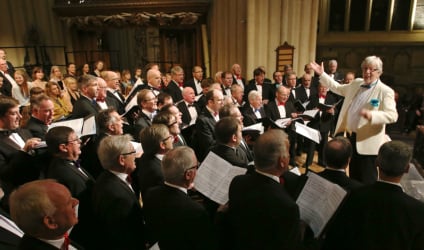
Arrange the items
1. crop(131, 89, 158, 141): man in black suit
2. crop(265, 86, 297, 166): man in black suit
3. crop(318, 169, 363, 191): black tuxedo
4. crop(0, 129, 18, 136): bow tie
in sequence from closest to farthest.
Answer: crop(318, 169, 363, 191): black tuxedo, crop(0, 129, 18, 136): bow tie, crop(131, 89, 158, 141): man in black suit, crop(265, 86, 297, 166): man in black suit

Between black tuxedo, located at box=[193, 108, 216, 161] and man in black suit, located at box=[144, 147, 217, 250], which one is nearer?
man in black suit, located at box=[144, 147, 217, 250]

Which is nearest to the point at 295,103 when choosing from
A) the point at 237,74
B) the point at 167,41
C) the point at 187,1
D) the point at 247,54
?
the point at 237,74

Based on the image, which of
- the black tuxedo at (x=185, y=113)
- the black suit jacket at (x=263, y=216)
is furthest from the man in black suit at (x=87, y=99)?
the black suit jacket at (x=263, y=216)

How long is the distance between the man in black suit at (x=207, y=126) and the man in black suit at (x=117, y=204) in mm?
1474

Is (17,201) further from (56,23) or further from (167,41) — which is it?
(56,23)

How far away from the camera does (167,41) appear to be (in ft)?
33.2

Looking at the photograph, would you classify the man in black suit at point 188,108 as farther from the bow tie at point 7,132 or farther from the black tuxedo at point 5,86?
the black tuxedo at point 5,86

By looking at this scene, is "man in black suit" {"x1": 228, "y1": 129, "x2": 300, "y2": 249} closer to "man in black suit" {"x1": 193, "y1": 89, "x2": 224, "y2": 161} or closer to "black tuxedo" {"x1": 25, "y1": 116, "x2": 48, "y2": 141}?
"man in black suit" {"x1": 193, "y1": 89, "x2": 224, "y2": 161}

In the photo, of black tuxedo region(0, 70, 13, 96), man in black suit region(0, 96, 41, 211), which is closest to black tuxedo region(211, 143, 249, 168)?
man in black suit region(0, 96, 41, 211)

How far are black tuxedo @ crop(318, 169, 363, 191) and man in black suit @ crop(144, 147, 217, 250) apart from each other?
78 centimetres

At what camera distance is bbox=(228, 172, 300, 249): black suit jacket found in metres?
1.56

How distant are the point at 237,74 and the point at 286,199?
5.00m

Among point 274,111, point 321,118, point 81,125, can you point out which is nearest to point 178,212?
point 81,125

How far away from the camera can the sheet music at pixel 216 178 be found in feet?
7.02
